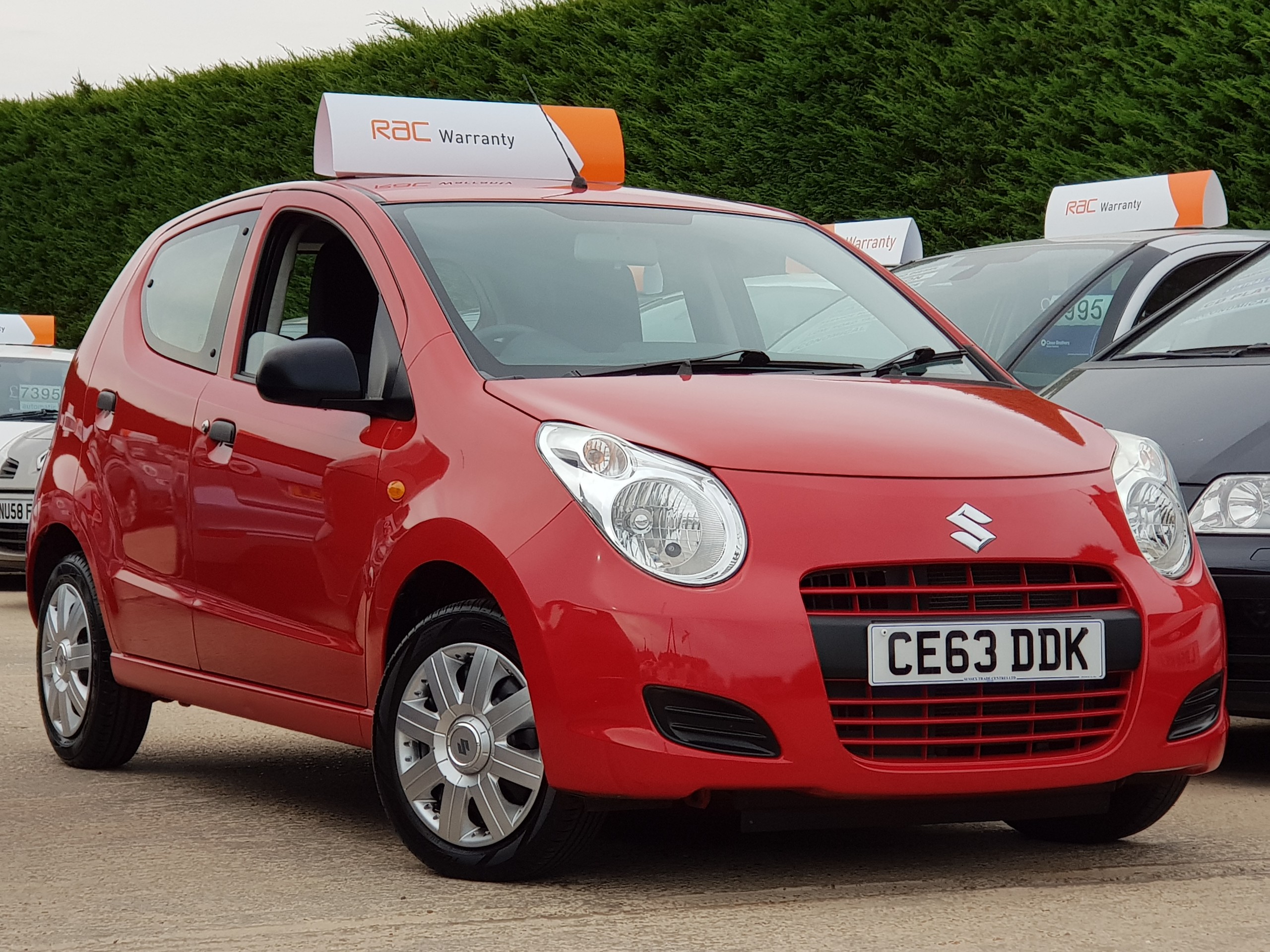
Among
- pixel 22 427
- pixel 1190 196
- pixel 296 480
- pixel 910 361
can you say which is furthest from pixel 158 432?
pixel 22 427

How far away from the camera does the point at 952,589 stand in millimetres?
3680

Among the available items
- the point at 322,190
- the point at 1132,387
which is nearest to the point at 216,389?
the point at 322,190

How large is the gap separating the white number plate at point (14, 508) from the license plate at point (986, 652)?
939 centimetres

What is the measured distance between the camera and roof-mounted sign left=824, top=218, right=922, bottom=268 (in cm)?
1269

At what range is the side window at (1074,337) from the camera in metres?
7.12

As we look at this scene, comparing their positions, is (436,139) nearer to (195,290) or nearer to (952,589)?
(195,290)

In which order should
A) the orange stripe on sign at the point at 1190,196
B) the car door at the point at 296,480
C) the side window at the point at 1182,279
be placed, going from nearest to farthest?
the car door at the point at 296,480 < the side window at the point at 1182,279 < the orange stripe on sign at the point at 1190,196

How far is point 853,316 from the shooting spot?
16.2 ft

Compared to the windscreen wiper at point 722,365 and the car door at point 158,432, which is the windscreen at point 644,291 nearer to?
the windscreen wiper at point 722,365

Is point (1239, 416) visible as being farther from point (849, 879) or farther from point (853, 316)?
point (849, 879)

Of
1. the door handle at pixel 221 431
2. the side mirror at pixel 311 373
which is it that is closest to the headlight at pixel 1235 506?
the side mirror at pixel 311 373

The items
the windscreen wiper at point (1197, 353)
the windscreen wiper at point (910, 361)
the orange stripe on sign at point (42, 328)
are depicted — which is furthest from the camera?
the orange stripe on sign at point (42, 328)

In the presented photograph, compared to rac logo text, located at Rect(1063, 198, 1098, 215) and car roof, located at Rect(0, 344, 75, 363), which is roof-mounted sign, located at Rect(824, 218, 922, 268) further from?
car roof, located at Rect(0, 344, 75, 363)

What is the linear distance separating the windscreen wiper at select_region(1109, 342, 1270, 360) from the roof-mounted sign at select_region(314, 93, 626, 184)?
2054 mm
